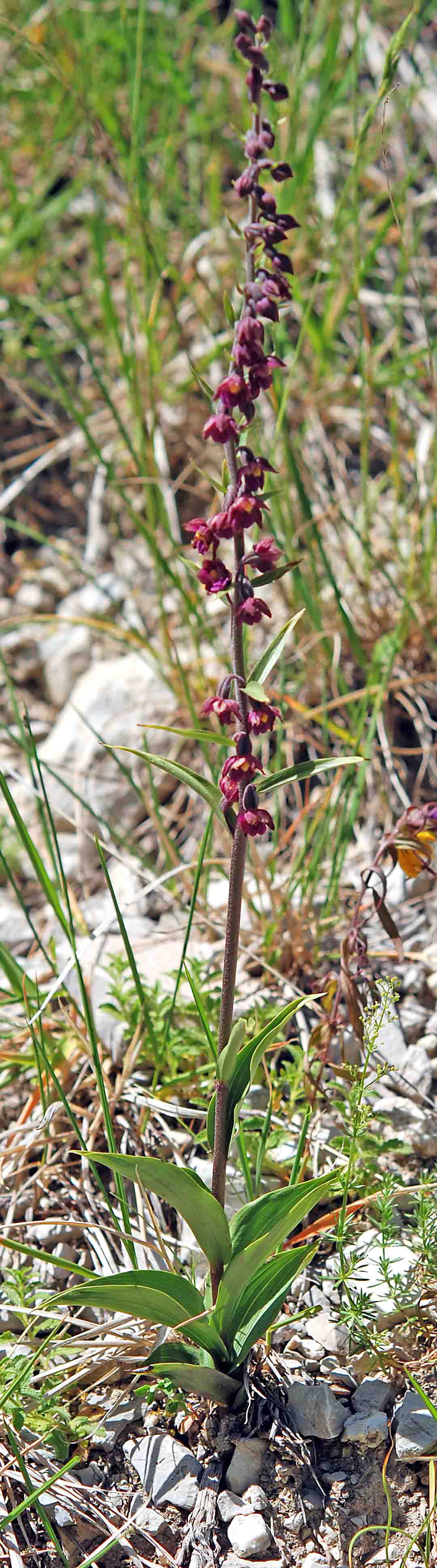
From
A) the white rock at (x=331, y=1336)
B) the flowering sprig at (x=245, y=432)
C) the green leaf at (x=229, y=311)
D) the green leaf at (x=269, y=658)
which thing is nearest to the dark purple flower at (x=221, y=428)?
the flowering sprig at (x=245, y=432)

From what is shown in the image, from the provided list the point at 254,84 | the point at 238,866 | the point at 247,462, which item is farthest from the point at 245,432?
the point at 238,866

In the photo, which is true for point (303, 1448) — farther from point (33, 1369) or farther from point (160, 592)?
point (160, 592)

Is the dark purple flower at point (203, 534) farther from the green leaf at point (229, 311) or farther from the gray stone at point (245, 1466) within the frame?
the gray stone at point (245, 1466)

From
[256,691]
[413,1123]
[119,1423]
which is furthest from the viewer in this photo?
[413,1123]

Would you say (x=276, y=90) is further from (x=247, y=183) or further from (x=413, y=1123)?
(x=413, y=1123)

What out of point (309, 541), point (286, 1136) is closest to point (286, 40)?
point (309, 541)

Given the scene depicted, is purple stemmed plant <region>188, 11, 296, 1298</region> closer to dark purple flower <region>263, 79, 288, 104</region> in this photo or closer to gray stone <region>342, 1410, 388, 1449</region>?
dark purple flower <region>263, 79, 288, 104</region>

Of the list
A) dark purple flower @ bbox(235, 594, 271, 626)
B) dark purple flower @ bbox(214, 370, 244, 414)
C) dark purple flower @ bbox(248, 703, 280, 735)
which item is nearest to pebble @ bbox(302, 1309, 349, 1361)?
dark purple flower @ bbox(248, 703, 280, 735)
